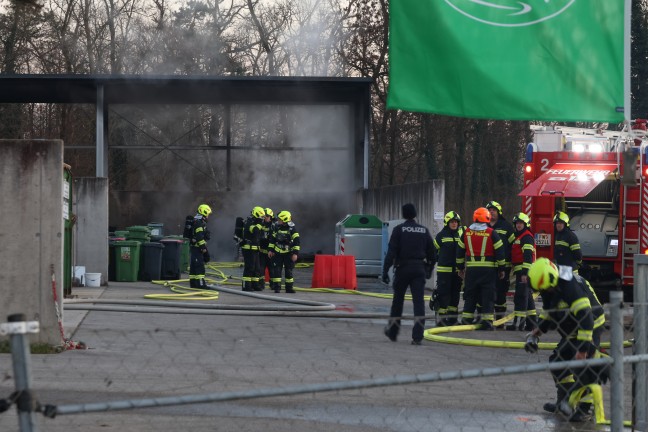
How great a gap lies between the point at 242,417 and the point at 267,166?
84.1ft

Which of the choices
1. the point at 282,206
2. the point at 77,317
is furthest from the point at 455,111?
the point at 282,206

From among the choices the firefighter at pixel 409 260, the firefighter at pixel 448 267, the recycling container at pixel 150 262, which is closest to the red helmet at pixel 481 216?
A: the firefighter at pixel 448 267

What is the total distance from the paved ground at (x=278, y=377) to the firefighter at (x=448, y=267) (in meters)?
0.64

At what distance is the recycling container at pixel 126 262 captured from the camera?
22266 mm

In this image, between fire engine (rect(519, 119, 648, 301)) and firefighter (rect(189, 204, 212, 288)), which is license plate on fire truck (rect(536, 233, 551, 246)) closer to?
fire engine (rect(519, 119, 648, 301))

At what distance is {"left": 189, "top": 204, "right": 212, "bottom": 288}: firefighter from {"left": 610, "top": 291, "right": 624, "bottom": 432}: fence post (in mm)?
14269

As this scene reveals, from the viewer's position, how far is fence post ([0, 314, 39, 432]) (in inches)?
156

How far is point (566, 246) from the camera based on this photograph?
14.5m

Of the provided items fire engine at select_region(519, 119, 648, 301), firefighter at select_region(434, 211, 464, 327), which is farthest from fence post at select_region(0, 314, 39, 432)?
fire engine at select_region(519, 119, 648, 301)

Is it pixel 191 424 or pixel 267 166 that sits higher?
pixel 267 166

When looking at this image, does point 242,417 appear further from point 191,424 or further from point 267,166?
point 267,166

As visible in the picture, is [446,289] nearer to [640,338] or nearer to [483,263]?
[483,263]

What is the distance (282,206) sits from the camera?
32.9 meters

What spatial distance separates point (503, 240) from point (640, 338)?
8.25 meters
